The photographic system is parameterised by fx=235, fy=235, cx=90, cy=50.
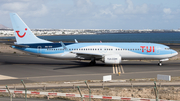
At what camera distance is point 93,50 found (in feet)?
144

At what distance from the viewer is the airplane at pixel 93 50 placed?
4300 cm

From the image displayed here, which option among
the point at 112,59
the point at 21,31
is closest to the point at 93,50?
the point at 112,59

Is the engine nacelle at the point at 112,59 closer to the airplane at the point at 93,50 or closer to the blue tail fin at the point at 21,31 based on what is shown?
the airplane at the point at 93,50

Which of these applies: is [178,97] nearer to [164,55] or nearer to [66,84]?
[66,84]

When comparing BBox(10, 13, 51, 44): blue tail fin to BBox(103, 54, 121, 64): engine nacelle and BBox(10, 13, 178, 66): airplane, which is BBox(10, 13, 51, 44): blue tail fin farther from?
BBox(103, 54, 121, 64): engine nacelle

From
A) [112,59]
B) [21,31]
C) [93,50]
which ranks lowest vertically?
[112,59]

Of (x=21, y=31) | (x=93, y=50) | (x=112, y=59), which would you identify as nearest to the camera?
(x=112, y=59)

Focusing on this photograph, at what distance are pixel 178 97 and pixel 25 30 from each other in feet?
111

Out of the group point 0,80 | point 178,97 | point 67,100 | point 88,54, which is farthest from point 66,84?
point 88,54

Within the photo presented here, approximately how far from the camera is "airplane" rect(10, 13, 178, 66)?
4300 cm

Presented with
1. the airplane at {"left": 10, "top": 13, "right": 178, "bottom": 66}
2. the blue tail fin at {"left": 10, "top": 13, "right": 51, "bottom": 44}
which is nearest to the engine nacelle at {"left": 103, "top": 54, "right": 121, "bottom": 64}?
the airplane at {"left": 10, "top": 13, "right": 178, "bottom": 66}

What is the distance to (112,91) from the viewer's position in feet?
73.6

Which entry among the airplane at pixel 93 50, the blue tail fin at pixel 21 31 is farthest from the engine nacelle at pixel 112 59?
the blue tail fin at pixel 21 31

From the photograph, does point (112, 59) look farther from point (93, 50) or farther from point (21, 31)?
point (21, 31)
